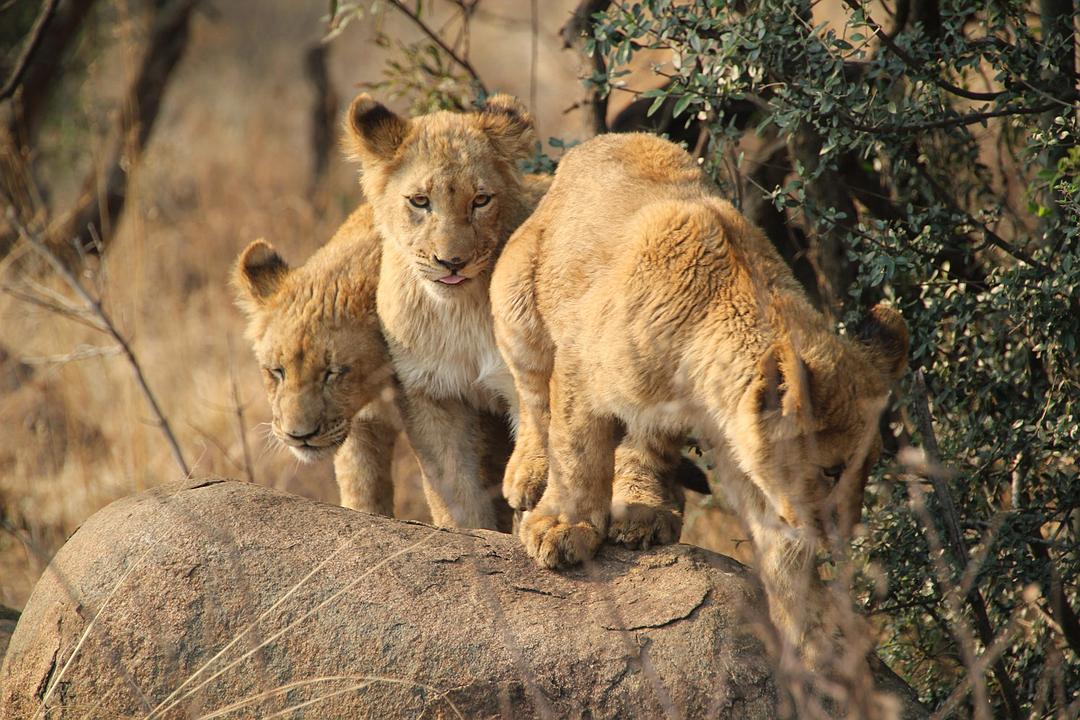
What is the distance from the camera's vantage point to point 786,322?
341 cm

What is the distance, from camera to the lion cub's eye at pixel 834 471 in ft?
11.2

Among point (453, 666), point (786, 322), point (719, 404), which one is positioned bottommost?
point (453, 666)

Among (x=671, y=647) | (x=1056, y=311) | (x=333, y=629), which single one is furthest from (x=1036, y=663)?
(x=333, y=629)

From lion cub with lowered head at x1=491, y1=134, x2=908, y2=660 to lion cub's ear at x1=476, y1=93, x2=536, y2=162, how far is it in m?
0.47

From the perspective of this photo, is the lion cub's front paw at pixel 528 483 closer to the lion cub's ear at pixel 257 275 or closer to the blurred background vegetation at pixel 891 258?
the blurred background vegetation at pixel 891 258

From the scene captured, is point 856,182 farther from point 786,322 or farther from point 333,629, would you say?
point 333,629

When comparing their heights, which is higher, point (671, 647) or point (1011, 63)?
point (1011, 63)

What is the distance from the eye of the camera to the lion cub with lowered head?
3369 mm

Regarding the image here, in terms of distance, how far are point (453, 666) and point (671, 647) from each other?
606 mm

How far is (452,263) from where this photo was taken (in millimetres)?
4414

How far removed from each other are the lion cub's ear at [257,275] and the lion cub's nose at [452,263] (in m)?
0.86

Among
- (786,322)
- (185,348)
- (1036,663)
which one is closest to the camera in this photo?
(786,322)

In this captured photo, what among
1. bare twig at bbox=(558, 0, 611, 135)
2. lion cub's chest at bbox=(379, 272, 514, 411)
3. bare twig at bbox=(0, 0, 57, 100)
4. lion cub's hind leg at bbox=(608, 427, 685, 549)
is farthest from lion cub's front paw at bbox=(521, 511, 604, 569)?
bare twig at bbox=(0, 0, 57, 100)

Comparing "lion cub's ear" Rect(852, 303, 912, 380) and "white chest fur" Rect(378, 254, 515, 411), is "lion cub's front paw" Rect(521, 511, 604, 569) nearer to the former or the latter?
"white chest fur" Rect(378, 254, 515, 411)
